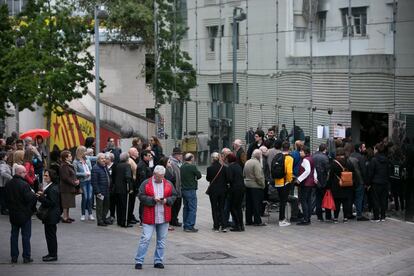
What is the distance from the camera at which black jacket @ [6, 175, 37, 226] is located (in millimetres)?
14250

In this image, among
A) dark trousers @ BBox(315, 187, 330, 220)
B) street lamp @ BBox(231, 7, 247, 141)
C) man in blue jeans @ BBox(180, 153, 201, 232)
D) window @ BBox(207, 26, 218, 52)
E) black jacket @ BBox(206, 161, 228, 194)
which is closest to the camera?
black jacket @ BBox(206, 161, 228, 194)

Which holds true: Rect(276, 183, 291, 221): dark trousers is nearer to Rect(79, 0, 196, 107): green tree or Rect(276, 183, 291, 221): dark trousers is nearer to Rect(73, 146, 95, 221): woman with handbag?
Rect(73, 146, 95, 221): woman with handbag

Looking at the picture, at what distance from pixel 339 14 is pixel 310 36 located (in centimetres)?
145

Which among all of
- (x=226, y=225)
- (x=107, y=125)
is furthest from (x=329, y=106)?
(x=107, y=125)

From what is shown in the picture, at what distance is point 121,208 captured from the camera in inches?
742

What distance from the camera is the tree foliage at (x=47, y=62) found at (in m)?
30.2

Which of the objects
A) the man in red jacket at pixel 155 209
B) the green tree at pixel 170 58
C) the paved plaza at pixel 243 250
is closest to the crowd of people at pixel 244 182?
the paved plaza at pixel 243 250

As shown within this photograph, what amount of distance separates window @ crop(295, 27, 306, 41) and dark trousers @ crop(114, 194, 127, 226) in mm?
11303

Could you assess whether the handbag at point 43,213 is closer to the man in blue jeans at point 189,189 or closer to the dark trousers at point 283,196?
the man in blue jeans at point 189,189

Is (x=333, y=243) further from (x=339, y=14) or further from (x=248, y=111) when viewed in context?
(x=248, y=111)

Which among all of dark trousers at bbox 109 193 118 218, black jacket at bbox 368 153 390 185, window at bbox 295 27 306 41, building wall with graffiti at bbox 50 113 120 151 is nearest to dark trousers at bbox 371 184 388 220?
black jacket at bbox 368 153 390 185

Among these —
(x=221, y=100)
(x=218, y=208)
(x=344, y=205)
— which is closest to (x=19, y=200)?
(x=218, y=208)

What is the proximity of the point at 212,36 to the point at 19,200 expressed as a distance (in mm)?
19445

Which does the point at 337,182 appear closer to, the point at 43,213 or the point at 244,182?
the point at 244,182
